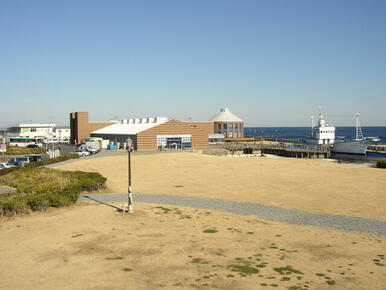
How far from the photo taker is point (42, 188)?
1102 inches

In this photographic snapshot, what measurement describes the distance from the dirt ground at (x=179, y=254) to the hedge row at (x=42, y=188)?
1166 millimetres

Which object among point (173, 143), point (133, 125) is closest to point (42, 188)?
point (173, 143)

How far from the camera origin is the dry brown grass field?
12617 millimetres

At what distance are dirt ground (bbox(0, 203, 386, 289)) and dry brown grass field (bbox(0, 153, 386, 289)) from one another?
0.04 m

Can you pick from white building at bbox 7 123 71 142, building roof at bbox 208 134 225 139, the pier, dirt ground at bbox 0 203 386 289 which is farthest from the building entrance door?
dirt ground at bbox 0 203 386 289

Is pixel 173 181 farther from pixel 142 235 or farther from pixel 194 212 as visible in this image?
pixel 142 235

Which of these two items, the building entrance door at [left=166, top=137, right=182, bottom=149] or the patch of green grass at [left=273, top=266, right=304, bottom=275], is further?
the building entrance door at [left=166, top=137, right=182, bottom=149]

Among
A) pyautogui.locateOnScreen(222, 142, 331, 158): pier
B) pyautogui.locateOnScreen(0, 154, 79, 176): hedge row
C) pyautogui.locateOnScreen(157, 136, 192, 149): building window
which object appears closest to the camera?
pyautogui.locateOnScreen(0, 154, 79, 176): hedge row

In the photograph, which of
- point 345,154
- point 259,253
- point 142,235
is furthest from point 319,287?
point 345,154

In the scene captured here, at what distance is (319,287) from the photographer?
1216 centimetres

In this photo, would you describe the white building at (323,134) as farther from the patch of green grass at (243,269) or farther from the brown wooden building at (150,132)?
the patch of green grass at (243,269)

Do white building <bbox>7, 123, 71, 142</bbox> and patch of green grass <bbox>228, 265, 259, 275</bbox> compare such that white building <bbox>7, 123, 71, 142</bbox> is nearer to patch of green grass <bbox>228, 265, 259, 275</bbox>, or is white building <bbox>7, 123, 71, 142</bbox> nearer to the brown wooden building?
the brown wooden building

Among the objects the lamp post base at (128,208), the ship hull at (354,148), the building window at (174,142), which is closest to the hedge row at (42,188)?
the lamp post base at (128,208)

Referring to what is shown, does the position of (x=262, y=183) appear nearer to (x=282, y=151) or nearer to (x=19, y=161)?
(x=19, y=161)
